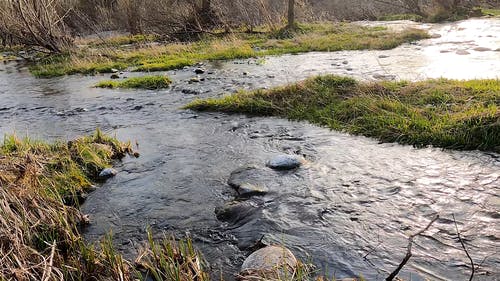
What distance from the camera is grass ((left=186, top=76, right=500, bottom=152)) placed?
6035 mm

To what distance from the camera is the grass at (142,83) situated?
1176cm

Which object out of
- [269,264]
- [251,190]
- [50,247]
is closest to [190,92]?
[251,190]

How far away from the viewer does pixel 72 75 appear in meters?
15.0

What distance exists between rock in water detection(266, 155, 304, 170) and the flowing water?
14 centimetres

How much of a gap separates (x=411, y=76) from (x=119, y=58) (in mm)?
11371

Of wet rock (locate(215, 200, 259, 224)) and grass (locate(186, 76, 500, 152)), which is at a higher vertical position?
grass (locate(186, 76, 500, 152))

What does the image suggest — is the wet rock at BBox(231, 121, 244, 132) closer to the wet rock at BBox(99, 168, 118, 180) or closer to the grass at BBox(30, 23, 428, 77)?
the wet rock at BBox(99, 168, 118, 180)

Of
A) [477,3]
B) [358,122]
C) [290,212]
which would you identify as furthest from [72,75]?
[477,3]

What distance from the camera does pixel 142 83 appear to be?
471 inches

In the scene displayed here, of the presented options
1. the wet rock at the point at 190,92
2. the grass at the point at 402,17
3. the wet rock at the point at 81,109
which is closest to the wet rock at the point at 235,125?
the wet rock at the point at 190,92

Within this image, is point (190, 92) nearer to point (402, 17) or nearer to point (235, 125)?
point (235, 125)

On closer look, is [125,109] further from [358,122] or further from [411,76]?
[411,76]

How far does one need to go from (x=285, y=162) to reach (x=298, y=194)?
2.72 ft

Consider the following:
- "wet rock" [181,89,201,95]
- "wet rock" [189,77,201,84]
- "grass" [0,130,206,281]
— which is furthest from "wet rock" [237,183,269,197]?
"wet rock" [189,77,201,84]
